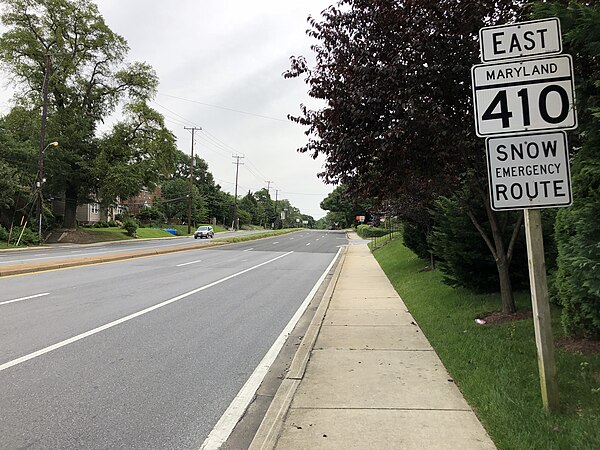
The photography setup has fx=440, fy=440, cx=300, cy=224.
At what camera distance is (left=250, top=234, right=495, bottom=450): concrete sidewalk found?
3338mm

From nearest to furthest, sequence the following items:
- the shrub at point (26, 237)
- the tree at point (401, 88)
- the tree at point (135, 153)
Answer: the tree at point (401, 88) < the shrub at point (26, 237) < the tree at point (135, 153)

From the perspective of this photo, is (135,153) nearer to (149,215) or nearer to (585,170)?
(149,215)

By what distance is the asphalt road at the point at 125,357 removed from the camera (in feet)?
12.1

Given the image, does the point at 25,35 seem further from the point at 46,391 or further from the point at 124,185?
the point at 46,391

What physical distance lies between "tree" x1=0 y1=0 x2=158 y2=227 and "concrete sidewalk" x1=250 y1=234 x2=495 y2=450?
3785 centimetres

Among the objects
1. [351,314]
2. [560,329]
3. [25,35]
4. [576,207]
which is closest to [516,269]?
[560,329]

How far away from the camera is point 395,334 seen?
6.68 meters

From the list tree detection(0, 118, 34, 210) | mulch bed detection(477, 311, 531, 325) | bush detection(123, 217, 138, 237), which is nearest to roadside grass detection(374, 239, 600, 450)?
mulch bed detection(477, 311, 531, 325)

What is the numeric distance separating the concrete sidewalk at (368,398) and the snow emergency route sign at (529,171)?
6.15 ft

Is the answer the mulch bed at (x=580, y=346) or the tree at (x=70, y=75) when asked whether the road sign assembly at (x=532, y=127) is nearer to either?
the mulch bed at (x=580, y=346)

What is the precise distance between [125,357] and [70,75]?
1642 inches

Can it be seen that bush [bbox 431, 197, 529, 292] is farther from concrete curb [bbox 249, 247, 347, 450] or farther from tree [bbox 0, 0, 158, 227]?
tree [bbox 0, 0, 158, 227]

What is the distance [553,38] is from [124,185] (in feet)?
125

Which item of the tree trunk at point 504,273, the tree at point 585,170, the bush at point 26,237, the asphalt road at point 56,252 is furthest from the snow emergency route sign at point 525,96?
the bush at point 26,237
